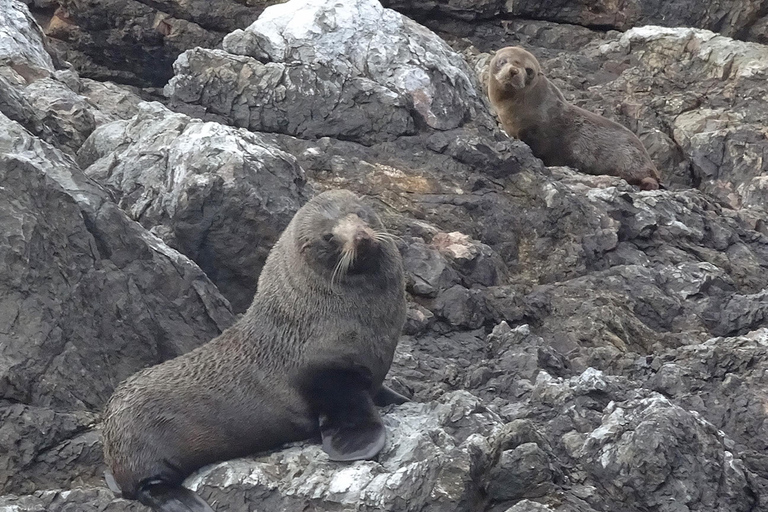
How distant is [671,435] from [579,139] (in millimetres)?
8134

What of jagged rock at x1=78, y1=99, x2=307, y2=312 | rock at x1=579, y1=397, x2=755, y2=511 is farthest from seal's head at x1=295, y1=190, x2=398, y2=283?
jagged rock at x1=78, y1=99, x2=307, y2=312

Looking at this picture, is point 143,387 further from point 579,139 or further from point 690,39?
point 690,39

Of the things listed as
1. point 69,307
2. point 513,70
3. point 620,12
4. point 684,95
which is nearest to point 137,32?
point 513,70

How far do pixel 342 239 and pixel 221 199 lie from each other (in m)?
2.47

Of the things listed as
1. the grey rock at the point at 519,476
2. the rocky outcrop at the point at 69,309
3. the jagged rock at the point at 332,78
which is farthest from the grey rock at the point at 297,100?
the grey rock at the point at 519,476

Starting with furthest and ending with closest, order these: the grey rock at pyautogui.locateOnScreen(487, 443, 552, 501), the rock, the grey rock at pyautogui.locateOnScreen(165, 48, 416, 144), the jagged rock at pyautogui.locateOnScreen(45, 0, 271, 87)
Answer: the jagged rock at pyautogui.locateOnScreen(45, 0, 271, 87), the grey rock at pyautogui.locateOnScreen(165, 48, 416, 144), the rock, the grey rock at pyautogui.locateOnScreen(487, 443, 552, 501)

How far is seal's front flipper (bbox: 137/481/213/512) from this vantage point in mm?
5934

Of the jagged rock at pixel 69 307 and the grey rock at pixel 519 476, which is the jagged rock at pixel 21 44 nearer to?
the jagged rock at pixel 69 307

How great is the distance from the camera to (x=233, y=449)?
644 cm

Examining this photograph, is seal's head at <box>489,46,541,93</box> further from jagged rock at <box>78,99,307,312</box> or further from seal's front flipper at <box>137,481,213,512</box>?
seal's front flipper at <box>137,481,213,512</box>

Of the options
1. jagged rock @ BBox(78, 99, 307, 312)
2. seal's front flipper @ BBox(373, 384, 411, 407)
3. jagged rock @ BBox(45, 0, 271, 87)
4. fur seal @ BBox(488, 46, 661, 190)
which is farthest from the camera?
jagged rock @ BBox(45, 0, 271, 87)

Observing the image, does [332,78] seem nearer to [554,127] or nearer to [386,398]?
[554,127]

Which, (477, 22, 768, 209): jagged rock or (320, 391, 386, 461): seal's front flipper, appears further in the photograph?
(477, 22, 768, 209): jagged rock

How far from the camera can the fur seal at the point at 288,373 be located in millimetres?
6375
